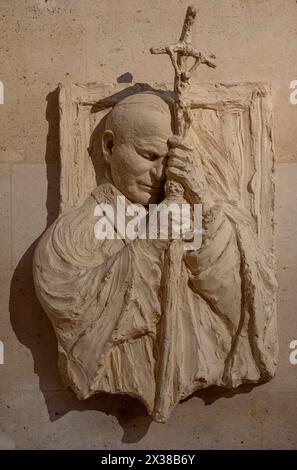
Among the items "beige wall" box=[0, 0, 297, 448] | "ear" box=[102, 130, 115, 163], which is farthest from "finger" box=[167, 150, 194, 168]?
"beige wall" box=[0, 0, 297, 448]

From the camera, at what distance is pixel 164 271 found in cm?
213

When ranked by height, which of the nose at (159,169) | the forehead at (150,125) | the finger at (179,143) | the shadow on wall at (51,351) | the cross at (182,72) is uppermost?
the cross at (182,72)

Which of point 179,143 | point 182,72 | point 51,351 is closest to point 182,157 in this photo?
point 179,143

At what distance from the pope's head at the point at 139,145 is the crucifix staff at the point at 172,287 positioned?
61 mm

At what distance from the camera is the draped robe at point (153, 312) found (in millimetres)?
2139

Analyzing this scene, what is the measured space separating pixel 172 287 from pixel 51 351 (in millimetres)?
536

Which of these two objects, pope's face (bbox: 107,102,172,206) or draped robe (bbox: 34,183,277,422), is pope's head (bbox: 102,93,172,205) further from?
draped robe (bbox: 34,183,277,422)

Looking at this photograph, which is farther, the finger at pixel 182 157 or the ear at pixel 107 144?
the ear at pixel 107 144

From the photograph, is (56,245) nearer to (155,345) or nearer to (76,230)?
(76,230)

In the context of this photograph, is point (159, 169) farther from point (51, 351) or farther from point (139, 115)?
point (51, 351)

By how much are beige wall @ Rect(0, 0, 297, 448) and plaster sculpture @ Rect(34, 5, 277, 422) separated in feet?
0.45

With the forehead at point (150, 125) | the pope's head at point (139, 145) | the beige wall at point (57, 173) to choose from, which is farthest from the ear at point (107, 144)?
the beige wall at point (57, 173)

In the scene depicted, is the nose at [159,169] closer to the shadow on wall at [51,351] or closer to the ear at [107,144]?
the ear at [107,144]

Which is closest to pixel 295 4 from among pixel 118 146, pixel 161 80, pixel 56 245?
pixel 161 80
